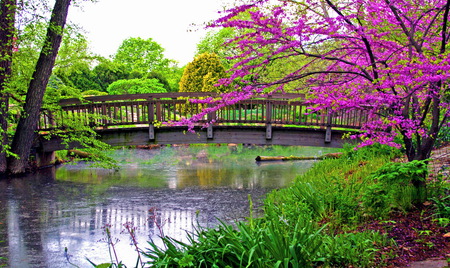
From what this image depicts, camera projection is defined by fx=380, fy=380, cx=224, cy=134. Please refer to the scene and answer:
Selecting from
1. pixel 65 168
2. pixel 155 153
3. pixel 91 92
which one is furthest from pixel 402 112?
pixel 91 92

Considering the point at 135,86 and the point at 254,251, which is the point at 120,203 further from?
the point at 135,86

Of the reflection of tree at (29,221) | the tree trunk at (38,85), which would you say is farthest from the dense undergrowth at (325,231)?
the tree trunk at (38,85)

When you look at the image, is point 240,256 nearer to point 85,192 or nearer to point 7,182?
point 85,192

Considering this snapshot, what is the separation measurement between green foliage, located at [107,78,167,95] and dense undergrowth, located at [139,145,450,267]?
702 inches

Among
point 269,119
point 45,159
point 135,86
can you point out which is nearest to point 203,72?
point 269,119

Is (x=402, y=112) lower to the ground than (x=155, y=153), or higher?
higher

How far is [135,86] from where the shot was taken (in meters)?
22.6

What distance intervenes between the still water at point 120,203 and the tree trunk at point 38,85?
2.21 feet

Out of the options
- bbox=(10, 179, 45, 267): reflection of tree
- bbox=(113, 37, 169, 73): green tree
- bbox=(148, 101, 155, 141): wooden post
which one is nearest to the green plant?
bbox=(10, 179, 45, 267): reflection of tree

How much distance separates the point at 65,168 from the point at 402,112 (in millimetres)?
10006

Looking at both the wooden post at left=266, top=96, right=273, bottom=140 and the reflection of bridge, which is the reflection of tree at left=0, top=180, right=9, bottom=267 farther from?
the wooden post at left=266, top=96, right=273, bottom=140

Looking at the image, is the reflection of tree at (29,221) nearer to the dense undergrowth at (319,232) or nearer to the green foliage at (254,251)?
the dense undergrowth at (319,232)

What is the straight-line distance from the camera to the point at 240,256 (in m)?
2.73

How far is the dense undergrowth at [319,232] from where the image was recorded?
2.68 meters
